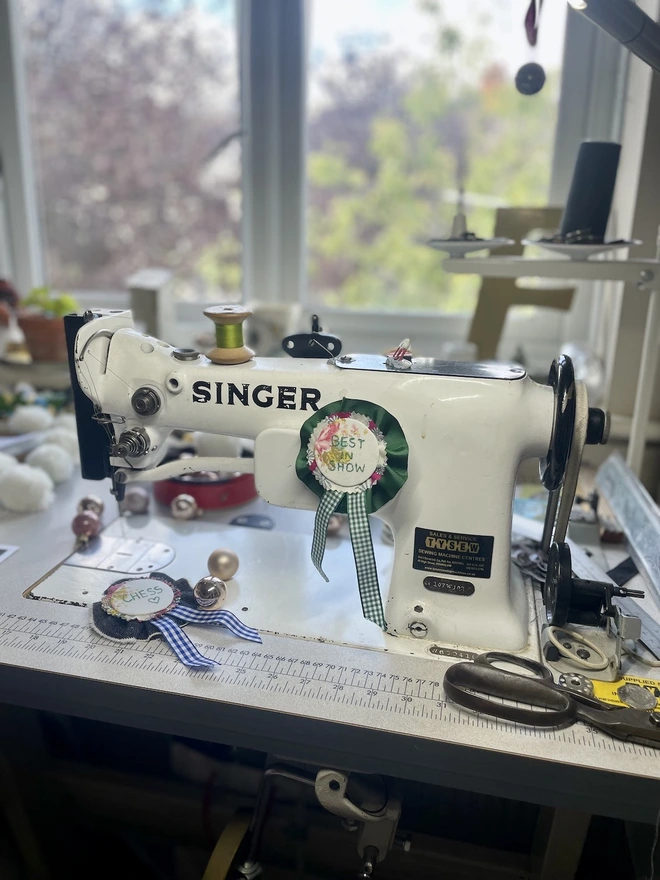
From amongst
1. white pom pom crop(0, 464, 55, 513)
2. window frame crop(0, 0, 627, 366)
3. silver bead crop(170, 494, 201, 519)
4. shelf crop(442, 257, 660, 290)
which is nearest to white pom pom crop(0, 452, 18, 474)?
white pom pom crop(0, 464, 55, 513)

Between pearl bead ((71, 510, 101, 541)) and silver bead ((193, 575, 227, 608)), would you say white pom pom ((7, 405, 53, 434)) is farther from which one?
silver bead ((193, 575, 227, 608))

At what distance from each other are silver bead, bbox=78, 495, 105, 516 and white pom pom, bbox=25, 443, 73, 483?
158 mm

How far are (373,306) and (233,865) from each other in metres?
1.40

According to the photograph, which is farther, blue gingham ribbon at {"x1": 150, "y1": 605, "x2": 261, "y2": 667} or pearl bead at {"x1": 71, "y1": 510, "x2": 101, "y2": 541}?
pearl bead at {"x1": 71, "y1": 510, "x2": 101, "y2": 541}

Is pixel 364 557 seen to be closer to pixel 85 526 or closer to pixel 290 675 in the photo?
pixel 290 675

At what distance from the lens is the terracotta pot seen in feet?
5.51

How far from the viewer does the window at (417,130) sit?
166cm

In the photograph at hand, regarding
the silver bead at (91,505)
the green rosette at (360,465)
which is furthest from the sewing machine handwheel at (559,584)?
the silver bead at (91,505)

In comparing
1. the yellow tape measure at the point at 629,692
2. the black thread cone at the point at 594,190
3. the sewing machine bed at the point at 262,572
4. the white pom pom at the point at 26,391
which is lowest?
the yellow tape measure at the point at 629,692

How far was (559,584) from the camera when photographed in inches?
31.2

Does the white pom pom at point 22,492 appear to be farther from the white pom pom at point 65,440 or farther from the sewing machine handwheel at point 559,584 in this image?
the sewing machine handwheel at point 559,584

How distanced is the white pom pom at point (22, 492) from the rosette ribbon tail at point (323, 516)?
0.54m

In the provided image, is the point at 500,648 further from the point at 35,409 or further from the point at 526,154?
the point at 526,154

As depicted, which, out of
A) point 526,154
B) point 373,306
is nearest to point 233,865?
point 373,306
